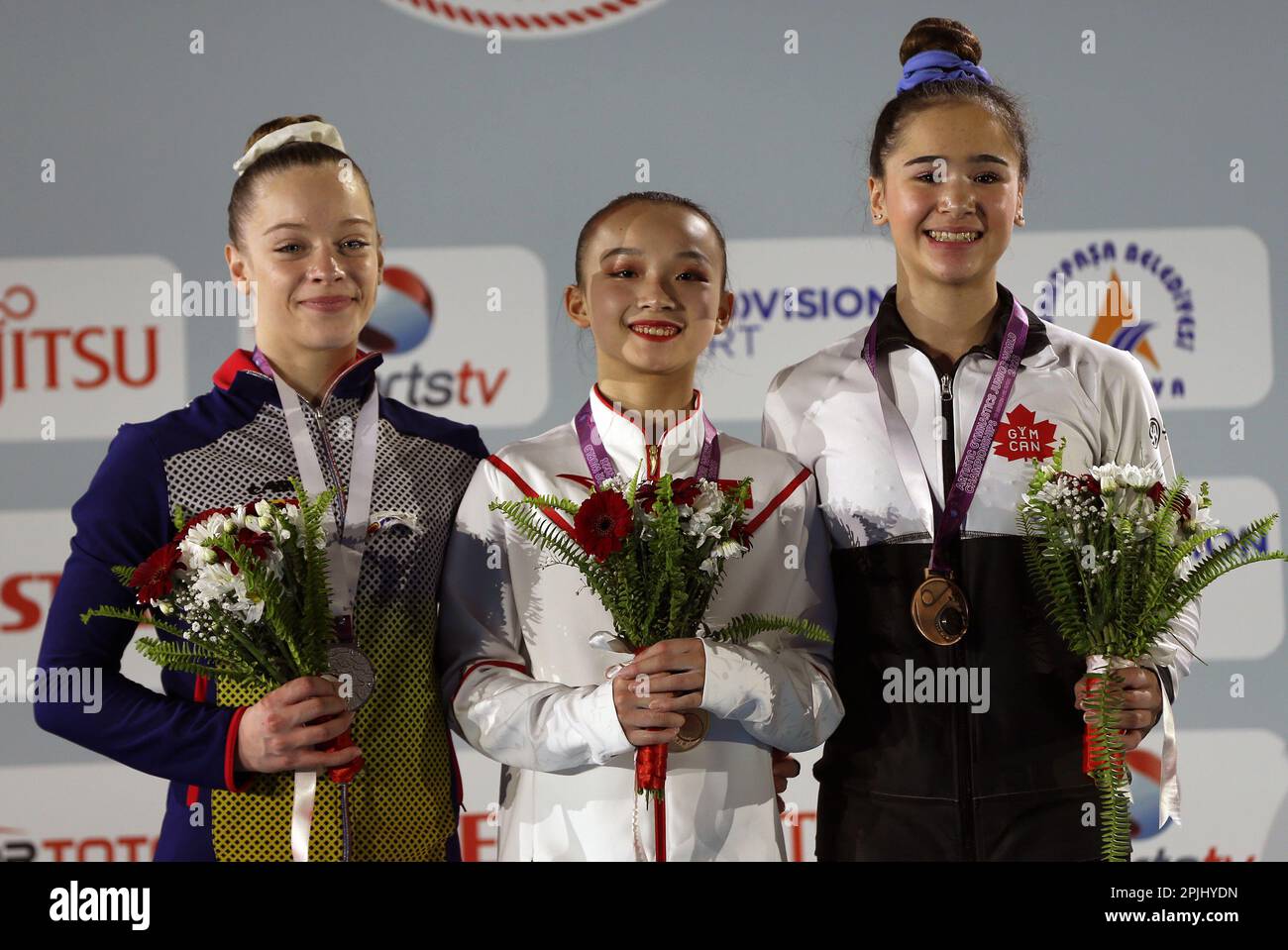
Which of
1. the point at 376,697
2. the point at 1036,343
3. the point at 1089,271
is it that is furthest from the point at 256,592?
the point at 1089,271

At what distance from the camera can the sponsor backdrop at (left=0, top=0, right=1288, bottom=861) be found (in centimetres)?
423

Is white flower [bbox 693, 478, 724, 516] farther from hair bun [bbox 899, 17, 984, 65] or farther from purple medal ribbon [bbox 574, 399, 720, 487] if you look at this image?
hair bun [bbox 899, 17, 984, 65]

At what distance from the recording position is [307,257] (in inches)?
119

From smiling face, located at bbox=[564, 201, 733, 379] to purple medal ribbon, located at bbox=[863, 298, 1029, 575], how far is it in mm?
444

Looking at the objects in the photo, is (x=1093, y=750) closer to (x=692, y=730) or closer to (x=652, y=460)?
(x=692, y=730)

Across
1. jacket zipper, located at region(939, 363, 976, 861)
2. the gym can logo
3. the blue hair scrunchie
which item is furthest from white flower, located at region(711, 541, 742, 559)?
the gym can logo

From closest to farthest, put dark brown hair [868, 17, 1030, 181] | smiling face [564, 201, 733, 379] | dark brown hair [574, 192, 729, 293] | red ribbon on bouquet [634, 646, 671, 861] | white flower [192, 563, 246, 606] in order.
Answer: white flower [192, 563, 246, 606]
red ribbon on bouquet [634, 646, 671, 861]
smiling face [564, 201, 733, 379]
dark brown hair [574, 192, 729, 293]
dark brown hair [868, 17, 1030, 181]

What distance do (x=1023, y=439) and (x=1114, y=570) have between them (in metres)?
0.40

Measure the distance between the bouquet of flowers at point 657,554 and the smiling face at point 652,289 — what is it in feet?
1.28

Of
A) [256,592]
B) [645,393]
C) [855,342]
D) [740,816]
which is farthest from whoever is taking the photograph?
[855,342]

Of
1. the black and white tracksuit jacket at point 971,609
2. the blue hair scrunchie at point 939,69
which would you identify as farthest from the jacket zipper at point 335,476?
the blue hair scrunchie at point 939,69

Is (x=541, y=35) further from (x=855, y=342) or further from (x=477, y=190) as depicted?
(x=855, y=342)
